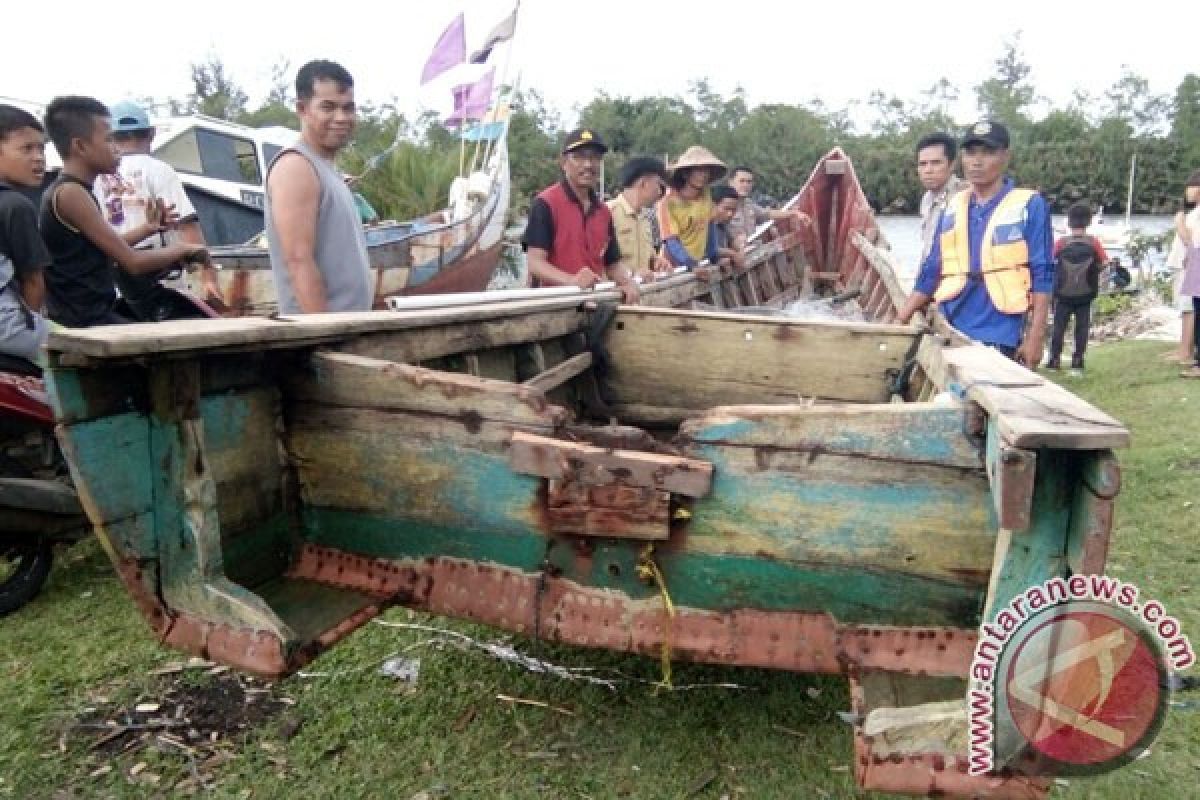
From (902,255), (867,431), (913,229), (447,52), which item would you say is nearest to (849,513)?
(867,431)

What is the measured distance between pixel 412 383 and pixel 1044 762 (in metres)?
1.38

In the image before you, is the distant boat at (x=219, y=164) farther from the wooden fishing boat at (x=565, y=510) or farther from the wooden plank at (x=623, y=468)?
the wooden plank at (x=623, y=468)

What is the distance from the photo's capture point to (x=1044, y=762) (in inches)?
54.2

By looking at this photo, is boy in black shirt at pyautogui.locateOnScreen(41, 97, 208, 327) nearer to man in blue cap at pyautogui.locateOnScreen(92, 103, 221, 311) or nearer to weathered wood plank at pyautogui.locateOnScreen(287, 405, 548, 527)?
man in blue cap at pyautogui.locateOnScreen(92, 103, 221, 311)

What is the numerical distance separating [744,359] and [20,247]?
260 cm

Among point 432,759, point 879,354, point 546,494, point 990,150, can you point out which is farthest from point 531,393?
point 990,150

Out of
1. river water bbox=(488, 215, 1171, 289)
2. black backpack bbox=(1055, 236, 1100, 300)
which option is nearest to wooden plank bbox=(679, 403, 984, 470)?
river water bbox=(488, 215, 1171, 289)

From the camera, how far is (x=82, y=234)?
3225 mm

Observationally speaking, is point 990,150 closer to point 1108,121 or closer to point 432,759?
point 432,759

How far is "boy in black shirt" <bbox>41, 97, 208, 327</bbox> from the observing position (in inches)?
125

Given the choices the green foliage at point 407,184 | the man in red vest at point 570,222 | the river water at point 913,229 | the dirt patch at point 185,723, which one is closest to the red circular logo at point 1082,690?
the dirt patch at point 185,723

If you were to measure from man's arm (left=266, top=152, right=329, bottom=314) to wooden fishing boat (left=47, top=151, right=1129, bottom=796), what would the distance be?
2.25 feet

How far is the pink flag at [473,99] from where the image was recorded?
1133cm

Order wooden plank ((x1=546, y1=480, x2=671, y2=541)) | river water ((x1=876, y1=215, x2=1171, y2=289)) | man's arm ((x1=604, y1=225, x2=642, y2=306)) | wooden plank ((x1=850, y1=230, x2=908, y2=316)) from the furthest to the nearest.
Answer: river water ((x1=876, y1=215, x2=1171, y2=289)) → wooden plank ((x1=850, y1=230, x2=908, y2=316)) → man's arm ((x1=604, y1=225, x2=642, y2=306)) → wooden plank ((x1=546, y1=480, x2=671, y2=541))
